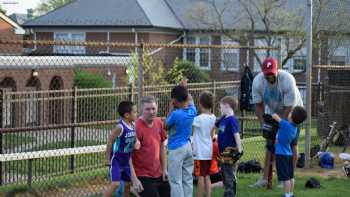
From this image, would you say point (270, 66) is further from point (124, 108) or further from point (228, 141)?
point (124, 108)

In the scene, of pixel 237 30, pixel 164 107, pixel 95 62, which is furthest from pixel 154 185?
pixel 237 30

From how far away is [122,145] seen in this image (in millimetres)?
7836

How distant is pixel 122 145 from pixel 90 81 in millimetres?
15986

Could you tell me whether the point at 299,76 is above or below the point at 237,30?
below

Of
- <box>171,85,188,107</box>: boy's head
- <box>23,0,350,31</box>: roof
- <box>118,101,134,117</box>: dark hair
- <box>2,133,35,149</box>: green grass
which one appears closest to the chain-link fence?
<box>2,133,35,149</box>: green grass

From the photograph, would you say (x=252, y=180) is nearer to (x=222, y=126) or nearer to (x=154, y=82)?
(x=222, y=126)

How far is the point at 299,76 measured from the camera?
34812 mm

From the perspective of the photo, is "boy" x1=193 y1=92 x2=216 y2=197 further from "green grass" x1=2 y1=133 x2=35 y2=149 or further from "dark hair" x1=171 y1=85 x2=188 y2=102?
"green grass" x1=2 y1=133 x2=35 y2=149

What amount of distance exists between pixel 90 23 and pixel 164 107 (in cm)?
2662

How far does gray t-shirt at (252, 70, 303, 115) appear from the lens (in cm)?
1003

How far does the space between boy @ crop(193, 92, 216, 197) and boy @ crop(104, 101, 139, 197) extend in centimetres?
120

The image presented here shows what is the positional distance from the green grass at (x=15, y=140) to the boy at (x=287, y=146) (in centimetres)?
536

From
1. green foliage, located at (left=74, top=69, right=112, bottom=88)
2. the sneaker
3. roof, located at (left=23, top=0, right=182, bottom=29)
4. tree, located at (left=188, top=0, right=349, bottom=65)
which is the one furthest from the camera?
roof, located at (left=23, top=0, right=182, bottom=29)

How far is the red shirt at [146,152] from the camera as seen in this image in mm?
7938
